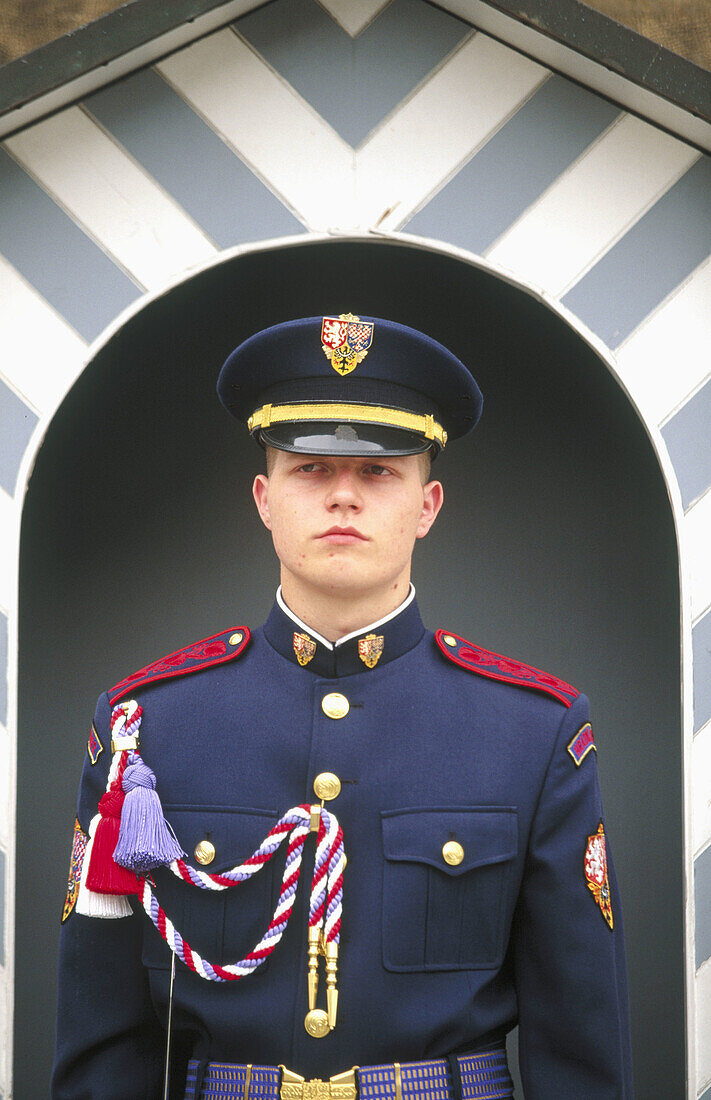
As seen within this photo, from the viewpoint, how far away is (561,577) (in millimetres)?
2746

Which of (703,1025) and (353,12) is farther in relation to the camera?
(353,12)

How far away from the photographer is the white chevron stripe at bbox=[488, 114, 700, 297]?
213 centimetres

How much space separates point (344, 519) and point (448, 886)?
0.52 metres

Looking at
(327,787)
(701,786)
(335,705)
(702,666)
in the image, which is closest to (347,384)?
(335,705)

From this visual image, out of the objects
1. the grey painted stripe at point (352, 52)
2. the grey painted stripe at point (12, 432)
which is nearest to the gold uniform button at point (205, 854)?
the grey painted stripe at point (12, 432)

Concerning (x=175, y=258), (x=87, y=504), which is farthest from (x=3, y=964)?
(x=175, y=258)

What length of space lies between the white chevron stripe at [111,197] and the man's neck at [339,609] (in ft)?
2.30

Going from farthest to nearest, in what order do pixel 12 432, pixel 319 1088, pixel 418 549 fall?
pixel 418 549, pixel 12 432, pixel 319 1088

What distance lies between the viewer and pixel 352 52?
2.15 m

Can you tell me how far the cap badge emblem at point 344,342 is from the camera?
178 cm

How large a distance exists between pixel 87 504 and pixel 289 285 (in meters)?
0.65

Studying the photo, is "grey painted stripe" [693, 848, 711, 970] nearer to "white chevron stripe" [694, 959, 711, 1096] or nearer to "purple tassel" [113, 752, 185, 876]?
"white chevron stripe" [694, 959, 711, 1096]

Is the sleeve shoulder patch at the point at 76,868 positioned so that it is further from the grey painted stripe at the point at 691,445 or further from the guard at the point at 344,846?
the grey painted stripe at the point at 691,445

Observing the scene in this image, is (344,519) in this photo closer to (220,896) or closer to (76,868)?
(220,896)
